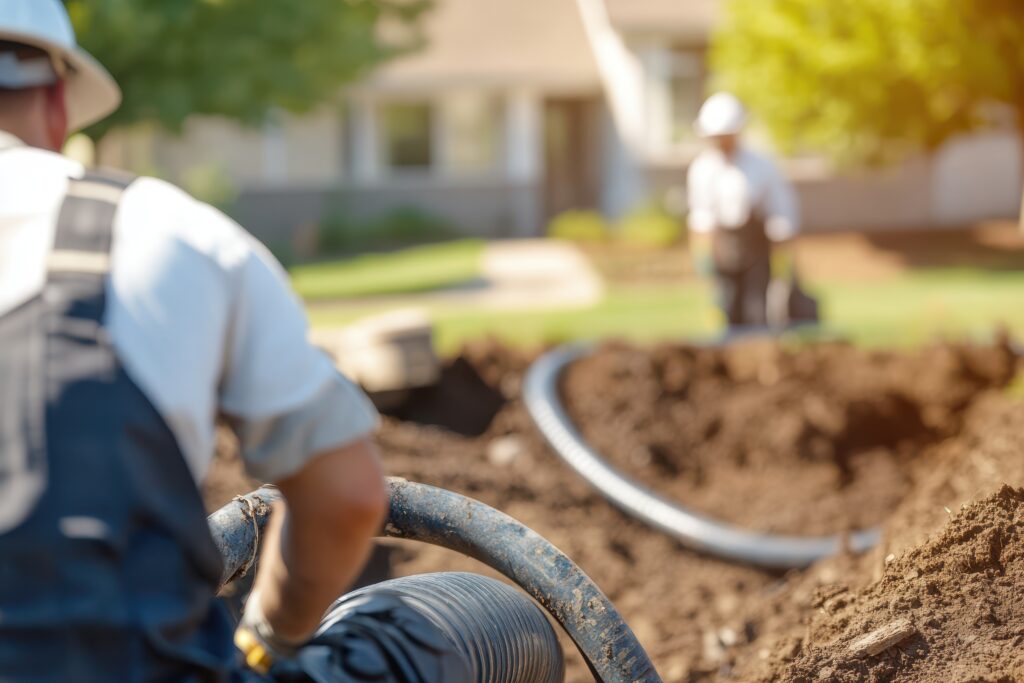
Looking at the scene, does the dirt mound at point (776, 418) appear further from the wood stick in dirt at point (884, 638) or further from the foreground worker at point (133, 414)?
the foreground worker at point (133, 414)

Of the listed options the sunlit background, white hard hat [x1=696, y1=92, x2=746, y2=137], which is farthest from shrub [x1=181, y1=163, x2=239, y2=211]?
white hard hat [x1=696, y1=92, x2=746, y2=137]

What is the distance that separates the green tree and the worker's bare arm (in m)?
15.4

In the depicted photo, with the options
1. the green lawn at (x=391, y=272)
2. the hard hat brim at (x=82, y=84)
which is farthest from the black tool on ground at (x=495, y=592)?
the green lawn at (x=391, y=272)

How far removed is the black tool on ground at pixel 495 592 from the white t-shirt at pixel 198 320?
716mm

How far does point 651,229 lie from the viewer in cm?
2256

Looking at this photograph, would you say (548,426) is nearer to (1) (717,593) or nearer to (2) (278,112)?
(1) (717,593)

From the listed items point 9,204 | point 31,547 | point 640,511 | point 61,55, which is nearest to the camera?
point 31,547

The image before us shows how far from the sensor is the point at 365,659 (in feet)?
6.85

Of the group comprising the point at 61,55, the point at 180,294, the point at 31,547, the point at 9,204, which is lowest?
the point at 31,547

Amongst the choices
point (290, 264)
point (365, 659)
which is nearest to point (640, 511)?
point (365, 659)

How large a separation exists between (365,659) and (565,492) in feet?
14.9

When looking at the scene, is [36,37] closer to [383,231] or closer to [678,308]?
[678,308]

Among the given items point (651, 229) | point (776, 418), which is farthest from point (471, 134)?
point (776, 418)

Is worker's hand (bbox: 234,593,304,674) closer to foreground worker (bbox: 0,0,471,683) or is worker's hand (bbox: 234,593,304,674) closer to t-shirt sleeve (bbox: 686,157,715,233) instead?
foreground worker (bbox: 0,0,471,683)
